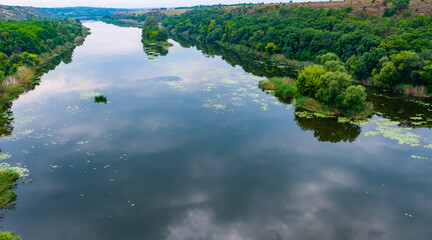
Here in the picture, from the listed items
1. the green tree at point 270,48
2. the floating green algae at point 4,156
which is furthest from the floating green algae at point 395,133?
the green tree at point 270,48

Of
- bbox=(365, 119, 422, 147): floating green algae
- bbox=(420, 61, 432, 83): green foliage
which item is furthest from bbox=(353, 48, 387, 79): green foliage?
bbox=(365, 119, 422, 147): floating green algae

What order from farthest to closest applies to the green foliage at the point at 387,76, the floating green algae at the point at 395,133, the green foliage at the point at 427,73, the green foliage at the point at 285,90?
1. the green foliage at the point at 387,76
2. the green foliage at the point at 285,90
3. the green foliage at the point at 427,73
4. the floating green algae at the point at 395,133

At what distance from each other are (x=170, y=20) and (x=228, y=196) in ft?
535

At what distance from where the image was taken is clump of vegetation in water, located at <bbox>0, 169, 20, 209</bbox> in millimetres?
22047

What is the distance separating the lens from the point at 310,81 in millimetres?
42500

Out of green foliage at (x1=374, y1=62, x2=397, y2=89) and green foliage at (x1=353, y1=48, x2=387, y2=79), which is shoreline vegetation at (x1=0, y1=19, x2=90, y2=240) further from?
green foliage at (x1=353, y1=48, x2=387, y2=79)

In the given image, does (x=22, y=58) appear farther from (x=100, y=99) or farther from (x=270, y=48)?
(x=270, y=48)

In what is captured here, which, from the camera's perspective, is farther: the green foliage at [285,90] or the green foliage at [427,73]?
the green foliage at [285,90]

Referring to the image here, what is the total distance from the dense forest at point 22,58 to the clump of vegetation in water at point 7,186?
1101cm

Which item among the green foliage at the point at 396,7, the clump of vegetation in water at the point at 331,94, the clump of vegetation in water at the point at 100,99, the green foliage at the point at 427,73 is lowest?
the clump of vegetation in water at the point at 100,99

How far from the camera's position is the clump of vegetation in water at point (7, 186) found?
72.3 feet

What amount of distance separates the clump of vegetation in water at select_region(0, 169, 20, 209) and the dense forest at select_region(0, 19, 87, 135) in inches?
434

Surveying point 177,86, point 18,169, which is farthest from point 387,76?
point 18,169

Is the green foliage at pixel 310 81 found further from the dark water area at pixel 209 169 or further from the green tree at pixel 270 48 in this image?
the green tree at pixel 270 48
